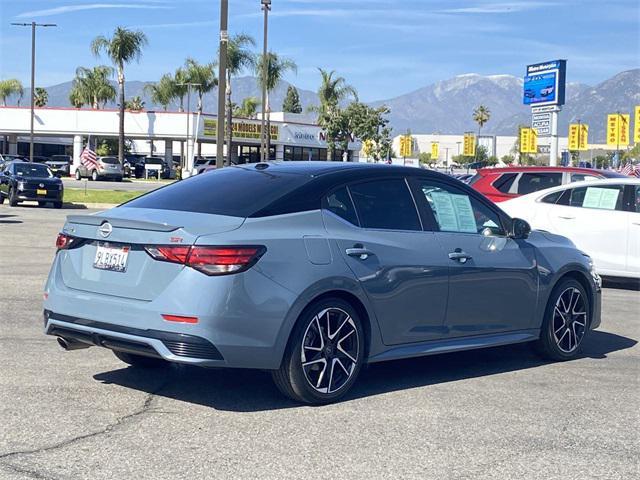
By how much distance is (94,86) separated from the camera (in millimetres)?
82938

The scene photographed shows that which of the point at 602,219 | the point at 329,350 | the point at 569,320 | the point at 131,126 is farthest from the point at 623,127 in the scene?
the point at 329,350

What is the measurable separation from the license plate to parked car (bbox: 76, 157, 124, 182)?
5049 centimetres

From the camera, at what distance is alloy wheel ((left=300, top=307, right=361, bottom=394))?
586 cm

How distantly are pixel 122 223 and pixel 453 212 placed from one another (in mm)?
2617

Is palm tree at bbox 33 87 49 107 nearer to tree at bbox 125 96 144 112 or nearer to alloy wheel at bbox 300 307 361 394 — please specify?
tree at bbox 125 96 144 112

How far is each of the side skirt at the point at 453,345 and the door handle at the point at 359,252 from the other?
0.71m

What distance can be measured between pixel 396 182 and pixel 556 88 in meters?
44.7

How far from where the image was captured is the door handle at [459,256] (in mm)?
6742

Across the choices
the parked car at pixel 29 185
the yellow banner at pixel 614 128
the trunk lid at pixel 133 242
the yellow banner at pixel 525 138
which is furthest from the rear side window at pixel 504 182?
the yellow banner at pixel 525 138

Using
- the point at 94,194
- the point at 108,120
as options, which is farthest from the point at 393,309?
the point at 108,120

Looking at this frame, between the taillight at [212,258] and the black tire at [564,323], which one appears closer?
the taillight at [212,258]

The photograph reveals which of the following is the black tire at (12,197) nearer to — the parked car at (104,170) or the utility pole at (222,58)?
the utility pole at (222,58)

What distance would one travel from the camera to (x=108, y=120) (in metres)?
67.8

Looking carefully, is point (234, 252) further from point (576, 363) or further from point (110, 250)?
point (576, 363)
